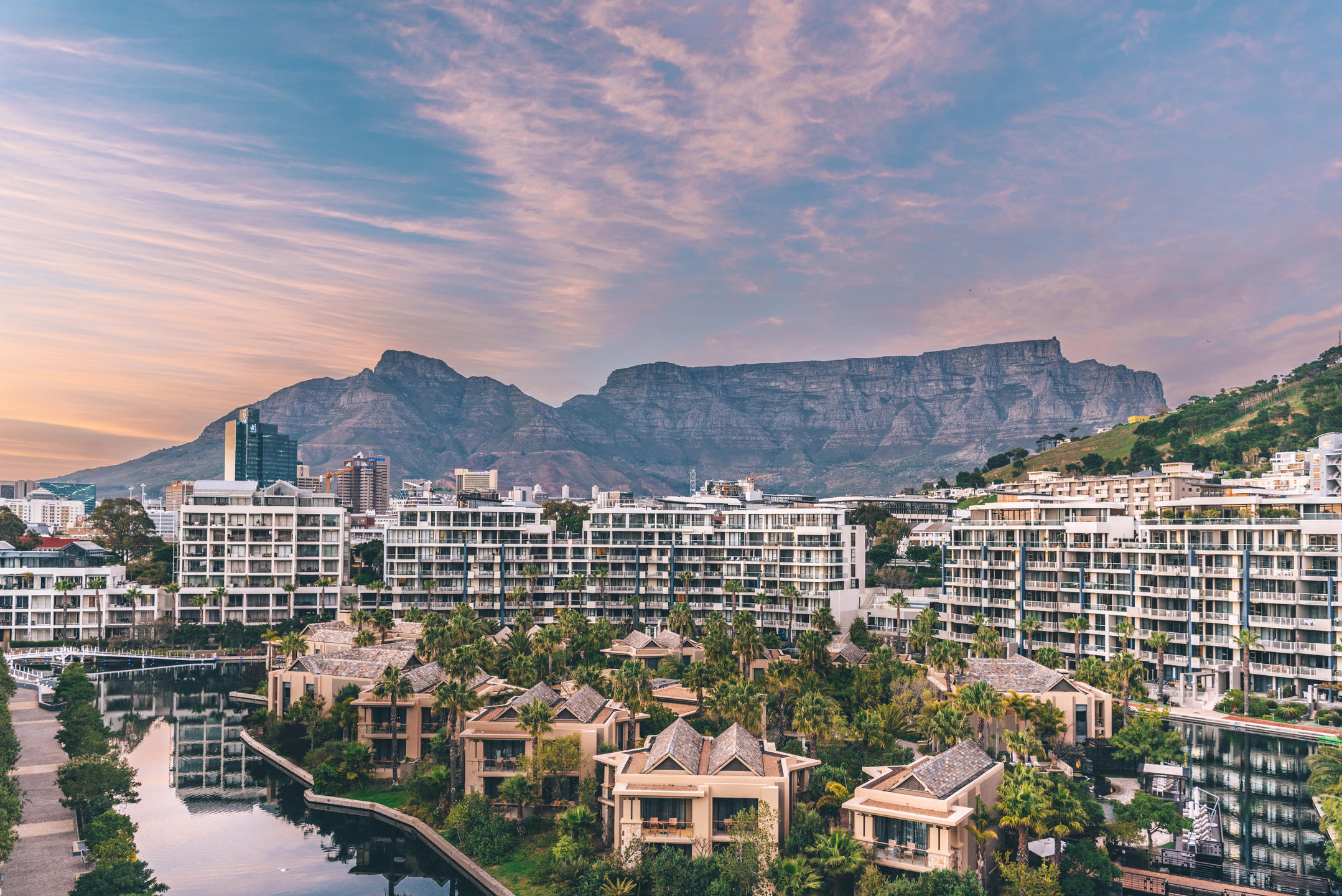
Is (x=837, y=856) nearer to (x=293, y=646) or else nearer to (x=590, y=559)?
(x=293, y=646)

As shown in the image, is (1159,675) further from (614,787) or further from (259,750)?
(259,750)

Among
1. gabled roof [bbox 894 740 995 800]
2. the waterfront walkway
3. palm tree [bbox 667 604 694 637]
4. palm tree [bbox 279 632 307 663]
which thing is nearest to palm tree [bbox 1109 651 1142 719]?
gabled roof [bbox 894 740 995 800]

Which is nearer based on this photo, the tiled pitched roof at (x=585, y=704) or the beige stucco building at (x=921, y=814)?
the beige stucco building at (x=921, y=814)

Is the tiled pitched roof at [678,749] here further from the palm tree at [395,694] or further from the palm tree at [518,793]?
the palm tree at [395,694]

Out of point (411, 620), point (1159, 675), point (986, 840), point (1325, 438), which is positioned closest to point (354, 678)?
point (411, 620)

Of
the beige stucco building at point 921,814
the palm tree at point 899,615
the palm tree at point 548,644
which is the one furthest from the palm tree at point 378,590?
the beige stucco building at point 921,814
